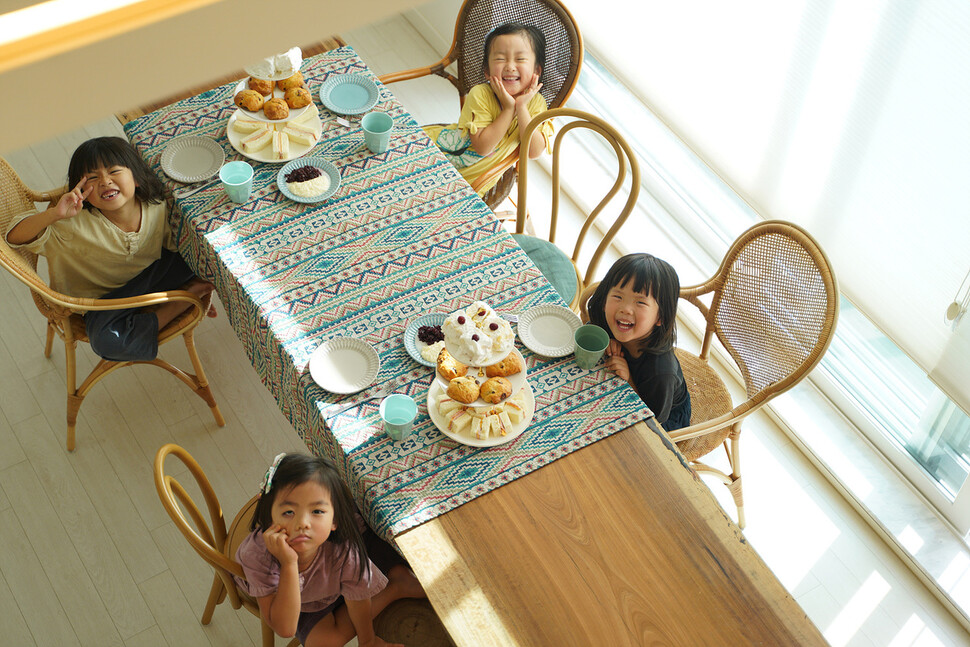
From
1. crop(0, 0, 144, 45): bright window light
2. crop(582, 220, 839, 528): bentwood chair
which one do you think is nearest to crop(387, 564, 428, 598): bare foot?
crop(582, 220, 839, 528): bentwood chair

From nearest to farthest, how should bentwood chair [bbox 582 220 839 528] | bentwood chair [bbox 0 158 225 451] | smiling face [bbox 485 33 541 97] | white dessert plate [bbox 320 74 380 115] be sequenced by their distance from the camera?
bentwood chair [bbox 582 220 839 528]
bentwood chair [bbox 0 158 225 451]
white dessert plate [bbox 320 74 380 115]
smiling face [bbox 485 33 541 97]

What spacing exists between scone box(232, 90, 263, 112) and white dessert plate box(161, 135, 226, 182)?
144 millimetres

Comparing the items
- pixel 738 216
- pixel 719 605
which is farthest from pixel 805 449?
pixel 719 605

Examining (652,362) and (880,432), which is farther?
(880,432)

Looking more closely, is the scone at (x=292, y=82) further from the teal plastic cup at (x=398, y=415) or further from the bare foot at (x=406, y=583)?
the bare foot at (x=406, y=583)

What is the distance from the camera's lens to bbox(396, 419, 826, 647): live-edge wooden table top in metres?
1.75

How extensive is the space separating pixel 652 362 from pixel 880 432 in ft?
3.83

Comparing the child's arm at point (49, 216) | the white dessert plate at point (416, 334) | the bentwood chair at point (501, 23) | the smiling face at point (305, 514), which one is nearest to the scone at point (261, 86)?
the bentwood chair at point (501, 23)

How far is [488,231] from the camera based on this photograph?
2.44 metres

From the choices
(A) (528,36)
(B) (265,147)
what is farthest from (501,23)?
(B) (265,147)

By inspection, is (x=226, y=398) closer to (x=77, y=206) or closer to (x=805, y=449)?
(x=77, y=206)

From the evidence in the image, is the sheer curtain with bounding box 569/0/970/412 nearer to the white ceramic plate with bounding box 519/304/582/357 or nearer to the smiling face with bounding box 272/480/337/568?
the white ceramic plate with bounding box 519/304/582/357

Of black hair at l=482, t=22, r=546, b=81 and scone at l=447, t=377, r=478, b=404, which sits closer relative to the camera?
scone at l=447, t=377, r=478, b=404

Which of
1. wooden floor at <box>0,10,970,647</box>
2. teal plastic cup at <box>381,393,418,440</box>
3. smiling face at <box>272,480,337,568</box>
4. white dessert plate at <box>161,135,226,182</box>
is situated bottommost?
wooden floor at <box>0,10,970,647</box>
